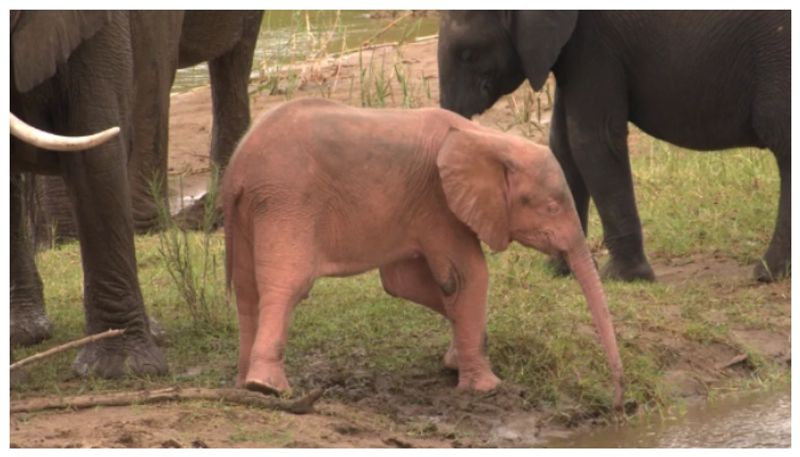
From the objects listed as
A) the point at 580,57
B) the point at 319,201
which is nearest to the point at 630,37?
the point at 580,57

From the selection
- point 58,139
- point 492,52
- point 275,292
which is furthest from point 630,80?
point 58,139

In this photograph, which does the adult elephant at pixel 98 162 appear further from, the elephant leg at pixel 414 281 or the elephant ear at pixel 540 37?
the elephant ear at pixel 540 37

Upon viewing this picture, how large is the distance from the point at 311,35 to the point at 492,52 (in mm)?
4684

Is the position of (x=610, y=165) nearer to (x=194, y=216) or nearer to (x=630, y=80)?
(x=630, y=80)

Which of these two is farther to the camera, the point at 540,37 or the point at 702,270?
the point at 702,270

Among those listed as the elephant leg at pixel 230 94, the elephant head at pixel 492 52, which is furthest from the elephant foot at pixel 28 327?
the elephant leg at pixel 230 94

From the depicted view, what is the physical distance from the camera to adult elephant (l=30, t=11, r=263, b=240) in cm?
887

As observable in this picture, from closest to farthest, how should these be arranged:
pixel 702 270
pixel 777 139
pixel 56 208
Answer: pixel 777 139 → pixel 702 270 → pixel 56 208

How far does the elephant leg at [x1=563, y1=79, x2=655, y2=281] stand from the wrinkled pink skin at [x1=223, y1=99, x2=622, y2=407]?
1.76m

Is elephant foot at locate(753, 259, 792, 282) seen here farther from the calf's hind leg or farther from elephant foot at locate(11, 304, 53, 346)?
elephant foot at locate(11, 304, 53, 346)

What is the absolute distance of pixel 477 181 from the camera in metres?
6.18

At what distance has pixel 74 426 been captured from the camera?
222 inches
